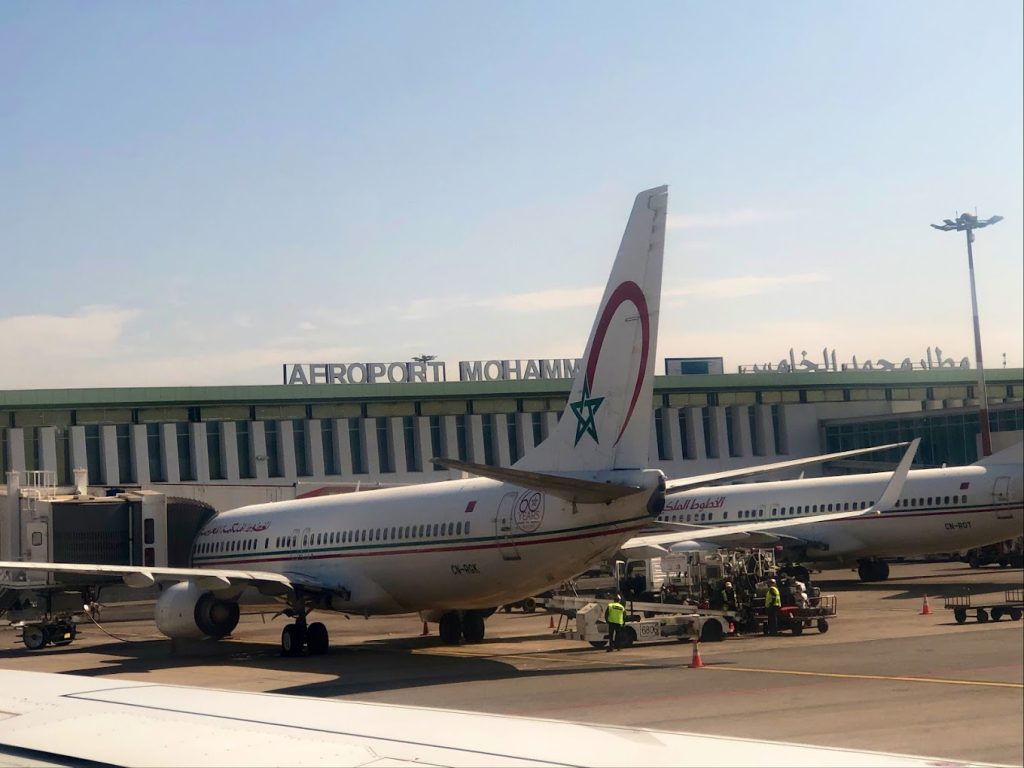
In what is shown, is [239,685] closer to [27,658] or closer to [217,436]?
[27,658]

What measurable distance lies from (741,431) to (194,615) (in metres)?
16.9

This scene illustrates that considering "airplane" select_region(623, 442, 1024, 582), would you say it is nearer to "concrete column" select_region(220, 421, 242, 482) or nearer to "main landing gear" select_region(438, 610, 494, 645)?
"main landing gear" select_region(438, 610, 494, 645)

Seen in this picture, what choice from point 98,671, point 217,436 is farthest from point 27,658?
point 217,436

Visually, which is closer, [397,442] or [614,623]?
[614,623]

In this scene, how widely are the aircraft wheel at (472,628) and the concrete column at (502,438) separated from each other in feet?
78.8

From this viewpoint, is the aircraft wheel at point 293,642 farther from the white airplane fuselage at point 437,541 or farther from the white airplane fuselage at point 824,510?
the white airplane fuselage at point 824,510

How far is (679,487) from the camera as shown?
23.2 metres

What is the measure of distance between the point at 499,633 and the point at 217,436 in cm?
3030

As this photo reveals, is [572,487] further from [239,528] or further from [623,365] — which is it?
[239,528]

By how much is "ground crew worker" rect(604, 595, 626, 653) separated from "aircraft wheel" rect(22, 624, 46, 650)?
1774 centimetres

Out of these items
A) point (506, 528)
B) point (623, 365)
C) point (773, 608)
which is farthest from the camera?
point (773, 608)

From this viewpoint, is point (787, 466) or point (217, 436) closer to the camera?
point (787, 466)

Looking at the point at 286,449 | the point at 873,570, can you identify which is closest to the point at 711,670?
the point at 873,570

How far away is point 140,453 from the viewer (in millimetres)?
59812
